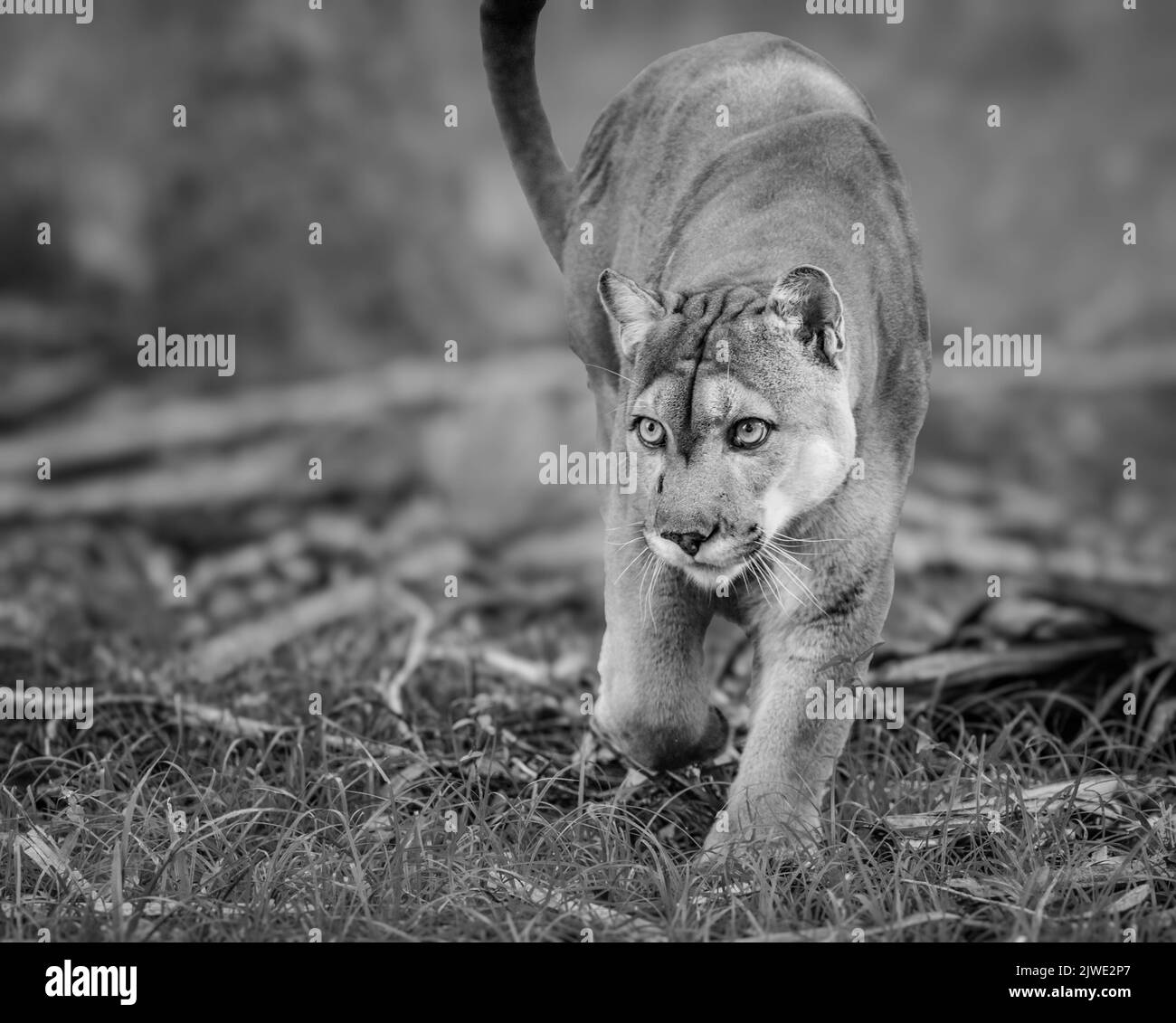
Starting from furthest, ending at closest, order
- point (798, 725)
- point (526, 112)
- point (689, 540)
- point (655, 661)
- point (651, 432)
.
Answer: point (526, 112), point (655, 661), point (798, 725), point (651, 432), point (689, 540)

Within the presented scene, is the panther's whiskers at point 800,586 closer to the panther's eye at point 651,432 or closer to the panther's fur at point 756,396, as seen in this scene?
the panther's fur at point 756,396

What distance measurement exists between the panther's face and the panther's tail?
1.44 metres

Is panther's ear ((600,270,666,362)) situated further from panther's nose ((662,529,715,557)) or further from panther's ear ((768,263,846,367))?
panther's nose ((662,529,715,557))

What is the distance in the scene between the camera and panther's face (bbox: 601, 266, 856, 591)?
3.40 meters

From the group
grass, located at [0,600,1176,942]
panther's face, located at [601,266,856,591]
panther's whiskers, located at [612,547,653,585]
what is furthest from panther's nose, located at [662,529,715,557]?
grass, located at [0,600,1176,942]

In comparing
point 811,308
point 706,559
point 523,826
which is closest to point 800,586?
point 706,559

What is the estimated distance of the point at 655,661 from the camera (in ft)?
12.8

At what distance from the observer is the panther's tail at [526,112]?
475 centimetres

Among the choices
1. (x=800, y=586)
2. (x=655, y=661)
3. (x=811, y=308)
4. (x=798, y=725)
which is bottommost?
(x=798, y=725)

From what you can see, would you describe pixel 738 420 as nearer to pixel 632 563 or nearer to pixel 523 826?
pixel 632 563

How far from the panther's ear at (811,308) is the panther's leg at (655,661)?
70 cm

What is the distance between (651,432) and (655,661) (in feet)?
2.22

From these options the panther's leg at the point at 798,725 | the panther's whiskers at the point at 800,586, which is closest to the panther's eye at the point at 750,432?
the panther's whiskers at the point at 800,586
